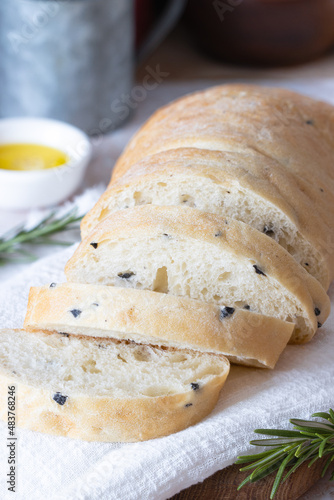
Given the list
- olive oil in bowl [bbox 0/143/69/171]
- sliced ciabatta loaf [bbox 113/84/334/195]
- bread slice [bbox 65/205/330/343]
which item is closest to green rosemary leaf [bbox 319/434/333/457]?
bread slice [bbox 65/205/330/343]

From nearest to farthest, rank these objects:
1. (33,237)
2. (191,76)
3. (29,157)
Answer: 1. (33,237)
2. (29,157)
3. (191,76)

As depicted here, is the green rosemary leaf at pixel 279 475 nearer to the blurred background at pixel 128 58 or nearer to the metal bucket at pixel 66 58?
the blurred background at pixel 128 58

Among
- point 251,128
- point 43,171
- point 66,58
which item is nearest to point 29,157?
point 43,171

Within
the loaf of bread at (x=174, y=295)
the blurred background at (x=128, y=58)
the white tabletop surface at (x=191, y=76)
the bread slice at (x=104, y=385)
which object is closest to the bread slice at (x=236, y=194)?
the loaf of bread at (x=174, y=295)

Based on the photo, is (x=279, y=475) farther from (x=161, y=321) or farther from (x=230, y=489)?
(x=161, y=321)

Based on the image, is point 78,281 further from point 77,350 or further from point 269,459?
point 269,459

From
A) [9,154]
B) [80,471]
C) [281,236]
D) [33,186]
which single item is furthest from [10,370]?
[9,154]
